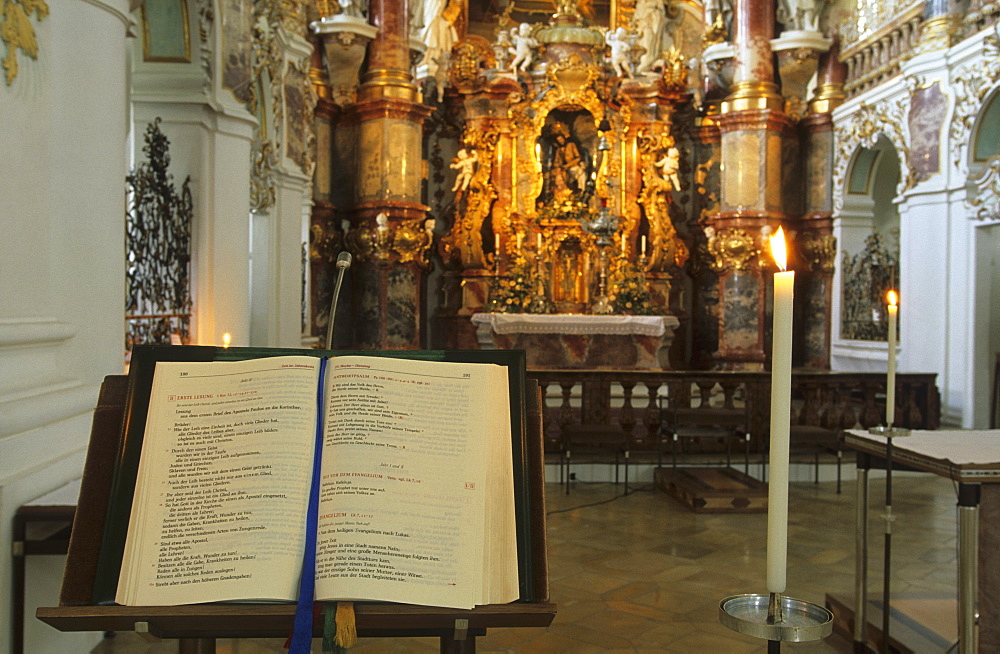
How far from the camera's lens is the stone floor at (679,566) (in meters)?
3.71

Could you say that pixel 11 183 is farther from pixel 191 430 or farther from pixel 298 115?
pixel 298 115

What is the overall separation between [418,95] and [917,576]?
11.0 m

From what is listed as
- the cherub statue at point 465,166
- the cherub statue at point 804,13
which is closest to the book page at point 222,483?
the cherub statue at point 465,166

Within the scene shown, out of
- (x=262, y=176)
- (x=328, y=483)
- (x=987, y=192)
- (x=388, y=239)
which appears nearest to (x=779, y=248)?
(x=328, y=483)

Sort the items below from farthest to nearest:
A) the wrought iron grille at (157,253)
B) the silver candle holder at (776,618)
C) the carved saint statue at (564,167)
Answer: the carved saint statue at (564,167) → the wrought iron grille at (157,253) → the silver candle holder at (776,618)

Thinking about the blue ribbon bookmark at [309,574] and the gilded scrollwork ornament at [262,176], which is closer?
the blue ribbon bookmark at [309,574]

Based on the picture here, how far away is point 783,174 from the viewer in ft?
45.9

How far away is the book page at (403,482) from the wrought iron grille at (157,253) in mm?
4589

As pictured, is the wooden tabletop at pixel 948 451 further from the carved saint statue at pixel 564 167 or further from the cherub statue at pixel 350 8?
the carved saint statue at pixel 564 167

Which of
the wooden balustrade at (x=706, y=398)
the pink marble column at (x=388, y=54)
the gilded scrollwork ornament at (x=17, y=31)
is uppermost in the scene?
the pink marble column at (x=388, y=54)

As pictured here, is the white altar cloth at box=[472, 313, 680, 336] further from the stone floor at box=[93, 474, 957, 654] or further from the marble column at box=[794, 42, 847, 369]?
the stone floor at box=[93, 474, 957, 654]

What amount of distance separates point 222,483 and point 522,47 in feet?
45.2

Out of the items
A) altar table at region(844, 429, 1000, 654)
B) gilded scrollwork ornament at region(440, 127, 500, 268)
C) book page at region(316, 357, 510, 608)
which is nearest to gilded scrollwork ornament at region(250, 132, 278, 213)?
gilded scrollwork ornament at region(440, 127, 500, 268)

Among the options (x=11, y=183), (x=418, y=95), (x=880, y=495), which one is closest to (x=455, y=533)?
(x=11, y=183)
